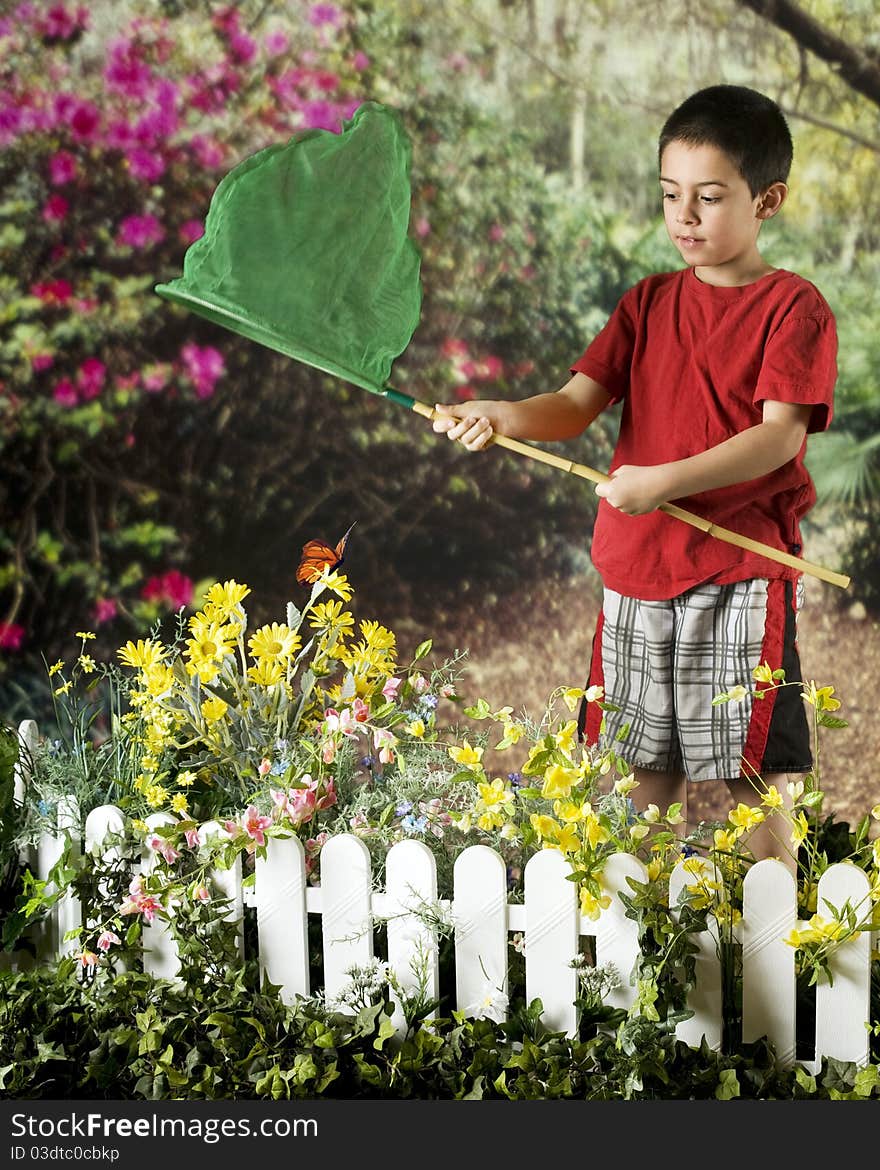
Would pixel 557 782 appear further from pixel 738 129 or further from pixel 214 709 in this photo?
pixel 738 129

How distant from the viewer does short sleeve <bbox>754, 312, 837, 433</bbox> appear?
66.1 inches

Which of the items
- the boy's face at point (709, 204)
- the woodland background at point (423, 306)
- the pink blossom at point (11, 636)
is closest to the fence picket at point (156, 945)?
the boy's face at point (709, 204)

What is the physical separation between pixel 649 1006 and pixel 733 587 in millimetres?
664

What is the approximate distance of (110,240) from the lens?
3107 mm

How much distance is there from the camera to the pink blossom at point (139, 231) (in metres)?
3.11

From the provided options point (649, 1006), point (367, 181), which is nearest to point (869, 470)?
point (367, 181)

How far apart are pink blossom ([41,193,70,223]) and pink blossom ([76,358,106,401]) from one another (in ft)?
1.09

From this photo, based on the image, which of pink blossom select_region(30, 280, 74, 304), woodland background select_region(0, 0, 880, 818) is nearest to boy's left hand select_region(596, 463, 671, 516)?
woodland background select_region(0, 0, 880, 818)

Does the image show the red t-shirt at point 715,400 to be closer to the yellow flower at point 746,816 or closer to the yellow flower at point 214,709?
the yellow flower at point 746,816

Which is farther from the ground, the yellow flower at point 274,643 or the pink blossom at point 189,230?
the pink blossom at point 189,230

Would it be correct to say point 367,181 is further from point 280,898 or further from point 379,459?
point 379,459

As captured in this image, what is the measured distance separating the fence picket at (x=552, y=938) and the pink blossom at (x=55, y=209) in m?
2.29

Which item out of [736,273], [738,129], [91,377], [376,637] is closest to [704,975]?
[376,637]

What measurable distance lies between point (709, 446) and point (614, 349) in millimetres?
216
